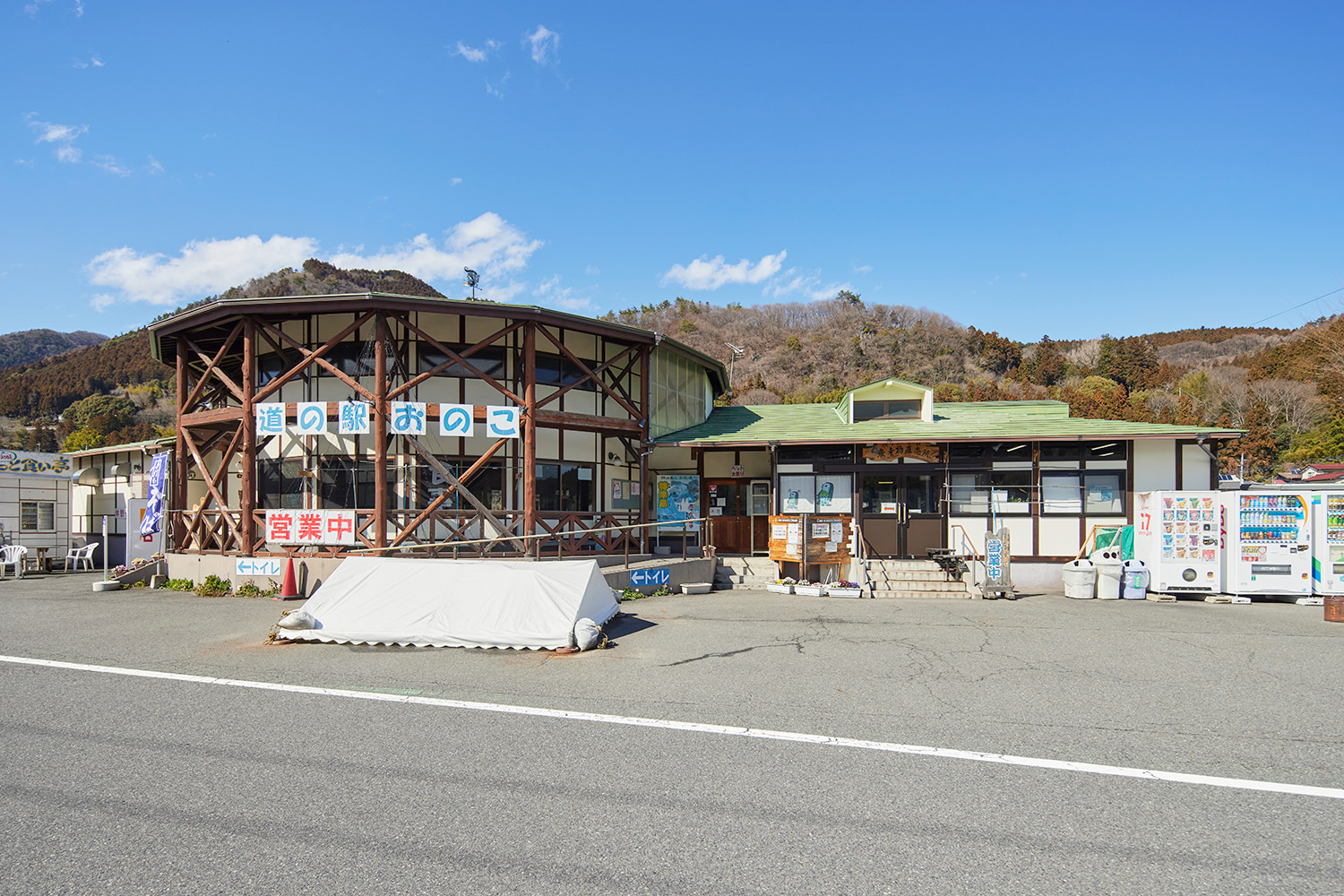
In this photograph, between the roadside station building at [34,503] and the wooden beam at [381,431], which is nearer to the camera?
the wooden beam at [381,431]

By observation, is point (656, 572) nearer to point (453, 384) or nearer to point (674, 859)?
point (453, 384)

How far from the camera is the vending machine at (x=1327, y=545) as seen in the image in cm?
1404

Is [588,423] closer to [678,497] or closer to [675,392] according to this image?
[675,392]

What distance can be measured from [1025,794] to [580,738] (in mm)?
3279

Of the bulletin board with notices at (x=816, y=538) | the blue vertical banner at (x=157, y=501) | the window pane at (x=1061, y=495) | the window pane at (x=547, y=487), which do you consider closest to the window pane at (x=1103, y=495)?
the window pane at (x=1061, y=495)

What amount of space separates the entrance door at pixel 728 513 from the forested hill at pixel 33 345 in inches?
6217

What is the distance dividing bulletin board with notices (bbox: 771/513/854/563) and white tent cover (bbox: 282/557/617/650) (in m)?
6.38

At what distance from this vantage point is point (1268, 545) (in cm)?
1437

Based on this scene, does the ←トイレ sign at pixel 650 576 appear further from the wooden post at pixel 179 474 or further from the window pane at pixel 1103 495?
the wooden post at pixel 179 474

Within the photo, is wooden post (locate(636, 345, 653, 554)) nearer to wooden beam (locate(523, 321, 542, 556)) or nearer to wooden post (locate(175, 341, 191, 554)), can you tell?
wooden beam (locate(523, 321, 542, 556))

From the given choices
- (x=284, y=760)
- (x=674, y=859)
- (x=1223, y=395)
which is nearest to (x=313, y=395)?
(x=284, y=760)

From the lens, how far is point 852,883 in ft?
11.5

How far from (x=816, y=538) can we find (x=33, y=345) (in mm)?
180344

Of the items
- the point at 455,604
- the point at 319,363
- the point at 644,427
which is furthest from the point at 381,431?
the point at 455,604
